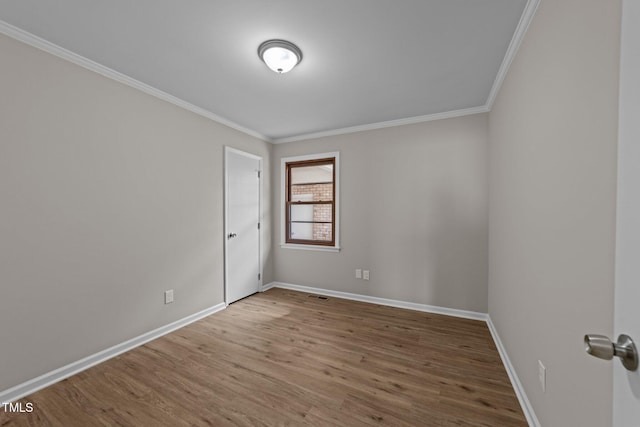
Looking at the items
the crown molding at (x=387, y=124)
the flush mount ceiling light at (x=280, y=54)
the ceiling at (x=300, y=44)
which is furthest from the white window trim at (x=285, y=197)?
the flush mount ceiling light at (x=280, y=54)

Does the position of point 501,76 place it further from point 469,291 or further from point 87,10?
point 87,10

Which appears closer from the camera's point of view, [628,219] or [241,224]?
[628,219]

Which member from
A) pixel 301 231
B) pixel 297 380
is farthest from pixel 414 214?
pixel 297 380

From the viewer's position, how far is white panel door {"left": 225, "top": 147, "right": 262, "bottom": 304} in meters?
3.55

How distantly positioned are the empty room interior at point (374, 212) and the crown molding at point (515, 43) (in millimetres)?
16

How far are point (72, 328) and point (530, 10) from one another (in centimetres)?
392

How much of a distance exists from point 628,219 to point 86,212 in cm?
305

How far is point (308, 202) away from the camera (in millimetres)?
4242

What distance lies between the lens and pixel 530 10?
1571 mm

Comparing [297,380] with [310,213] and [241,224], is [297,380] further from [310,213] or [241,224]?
[310,213]

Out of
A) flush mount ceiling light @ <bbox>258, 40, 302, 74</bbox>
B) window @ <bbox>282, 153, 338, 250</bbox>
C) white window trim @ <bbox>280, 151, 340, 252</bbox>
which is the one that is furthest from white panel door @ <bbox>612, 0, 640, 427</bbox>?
window @ <bbox>282, 153, 338, 250</bbox>

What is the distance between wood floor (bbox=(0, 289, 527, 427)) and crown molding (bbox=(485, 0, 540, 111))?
8.15 ft

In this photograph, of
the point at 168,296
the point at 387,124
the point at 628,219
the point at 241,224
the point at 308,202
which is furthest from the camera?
the point at 308,202

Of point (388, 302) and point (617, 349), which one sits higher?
point (617, 349)
